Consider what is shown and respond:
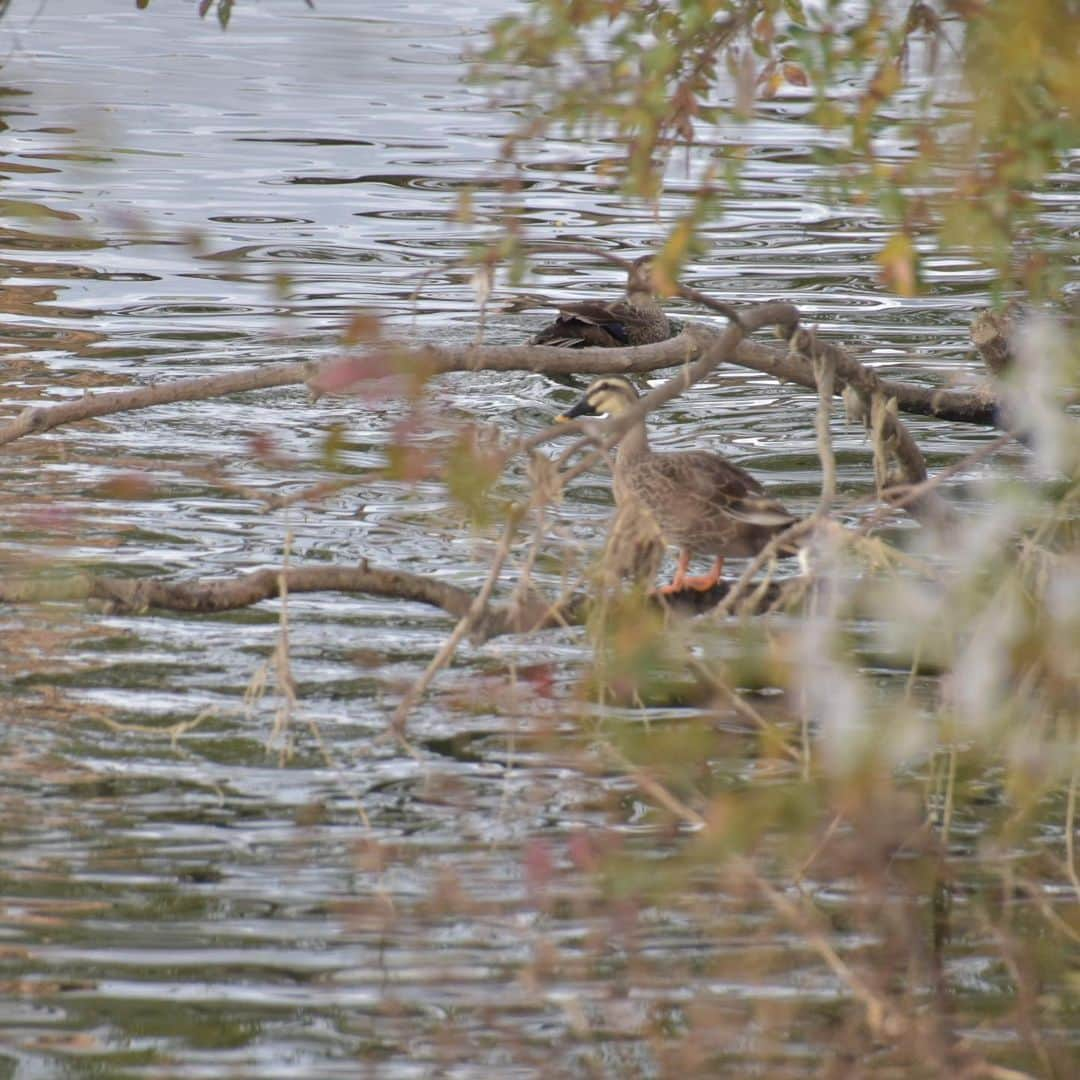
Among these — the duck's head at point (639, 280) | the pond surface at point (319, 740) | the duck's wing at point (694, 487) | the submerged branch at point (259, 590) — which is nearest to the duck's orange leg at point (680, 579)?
the duck's wing at point (694, 487)

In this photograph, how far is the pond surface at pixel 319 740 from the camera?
5.40 meters

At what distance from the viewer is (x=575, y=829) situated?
667 centimetres

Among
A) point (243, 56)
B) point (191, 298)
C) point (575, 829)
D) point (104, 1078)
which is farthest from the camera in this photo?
point (243, 56)

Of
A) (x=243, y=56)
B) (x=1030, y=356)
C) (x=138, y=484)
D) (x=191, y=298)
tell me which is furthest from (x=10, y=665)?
(x=243, y=56)

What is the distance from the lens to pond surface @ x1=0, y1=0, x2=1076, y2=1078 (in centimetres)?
540

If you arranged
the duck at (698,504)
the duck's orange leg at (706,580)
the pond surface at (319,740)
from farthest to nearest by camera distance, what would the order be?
the duck's orange leg at (706,580) < the duck at (698,504) < the pond surface at (319,740)

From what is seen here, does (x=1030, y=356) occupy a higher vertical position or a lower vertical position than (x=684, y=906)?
higher

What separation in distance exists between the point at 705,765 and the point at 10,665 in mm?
2629

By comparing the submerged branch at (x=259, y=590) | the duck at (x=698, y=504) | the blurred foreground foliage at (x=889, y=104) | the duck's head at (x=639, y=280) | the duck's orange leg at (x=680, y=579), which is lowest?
the duck's orange leg at (x=680, y=579)

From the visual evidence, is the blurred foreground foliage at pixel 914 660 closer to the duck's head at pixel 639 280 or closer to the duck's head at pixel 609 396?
the duck's head at pixel 639 280

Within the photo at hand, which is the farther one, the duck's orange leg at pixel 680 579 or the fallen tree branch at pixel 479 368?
the duck's orange leg at pixel 680 579

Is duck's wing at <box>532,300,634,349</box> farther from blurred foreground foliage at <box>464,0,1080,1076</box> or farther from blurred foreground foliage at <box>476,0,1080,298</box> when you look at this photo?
blurred foreground foliage at <box>476,0,1080,298</box>

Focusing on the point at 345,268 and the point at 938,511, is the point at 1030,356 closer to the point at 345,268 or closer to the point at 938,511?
the point at 938,511

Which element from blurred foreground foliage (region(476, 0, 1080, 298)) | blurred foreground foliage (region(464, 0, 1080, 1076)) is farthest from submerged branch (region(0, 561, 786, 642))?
blurred foreground foliage (region(476, 0, 1080, 298))
